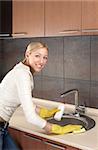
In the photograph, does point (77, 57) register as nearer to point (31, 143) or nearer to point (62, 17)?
point (62, 17)

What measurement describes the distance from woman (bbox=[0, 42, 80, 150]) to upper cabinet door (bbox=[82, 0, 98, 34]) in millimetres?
299

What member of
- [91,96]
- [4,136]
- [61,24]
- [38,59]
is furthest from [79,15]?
[4,136]

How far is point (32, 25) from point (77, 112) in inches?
27.9

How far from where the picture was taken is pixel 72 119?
169 cm

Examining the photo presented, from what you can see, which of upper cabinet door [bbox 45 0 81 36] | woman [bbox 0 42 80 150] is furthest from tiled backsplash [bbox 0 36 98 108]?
woman [bbox 0 42 80 150]

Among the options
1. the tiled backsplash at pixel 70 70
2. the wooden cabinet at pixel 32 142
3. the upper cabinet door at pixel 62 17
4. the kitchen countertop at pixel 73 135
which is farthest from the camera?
the tiled backsplash at pixel 70 70

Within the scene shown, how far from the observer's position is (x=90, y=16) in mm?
1527

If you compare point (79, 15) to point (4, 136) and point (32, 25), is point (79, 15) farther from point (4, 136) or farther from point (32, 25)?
point (4, 136)

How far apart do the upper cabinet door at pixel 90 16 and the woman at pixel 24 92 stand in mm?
299

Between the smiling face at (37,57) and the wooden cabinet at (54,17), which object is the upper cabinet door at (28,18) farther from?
the smiling face at (37,57)

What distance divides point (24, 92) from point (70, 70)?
2.67ft

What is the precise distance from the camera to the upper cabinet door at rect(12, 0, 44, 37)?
1900mm

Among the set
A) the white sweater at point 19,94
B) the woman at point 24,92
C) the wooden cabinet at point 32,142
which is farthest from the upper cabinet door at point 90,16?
the wooden cabinet at point 32,142

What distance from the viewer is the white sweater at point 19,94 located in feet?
4.24
